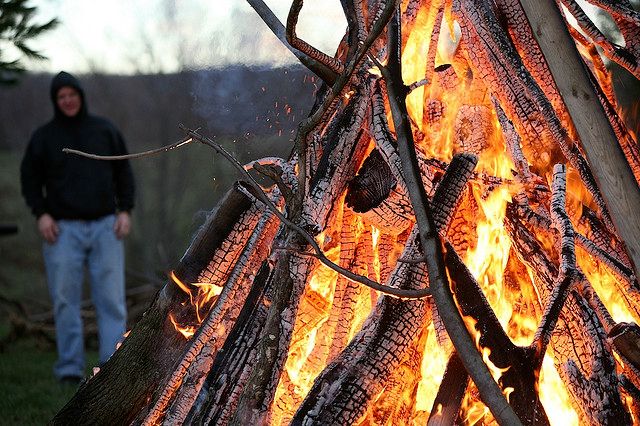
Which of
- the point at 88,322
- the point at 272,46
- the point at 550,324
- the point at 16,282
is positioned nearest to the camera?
the point at 550,324

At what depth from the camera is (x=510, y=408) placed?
2.23 metres

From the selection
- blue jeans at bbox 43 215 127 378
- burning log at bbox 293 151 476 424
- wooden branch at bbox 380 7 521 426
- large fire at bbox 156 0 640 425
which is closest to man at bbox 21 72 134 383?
blue jeans at bbox 43 215 127 378

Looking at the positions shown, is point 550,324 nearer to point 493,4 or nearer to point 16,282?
point 493,4

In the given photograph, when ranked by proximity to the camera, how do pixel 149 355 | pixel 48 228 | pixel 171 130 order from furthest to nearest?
pixel 171 130, pixel 48 228, pixel 149 355

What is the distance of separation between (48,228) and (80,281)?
1.35 ft

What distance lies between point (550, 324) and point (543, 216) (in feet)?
1.35

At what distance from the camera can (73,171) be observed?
595 cm

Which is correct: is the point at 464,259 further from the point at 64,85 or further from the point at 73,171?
the point at 64,85

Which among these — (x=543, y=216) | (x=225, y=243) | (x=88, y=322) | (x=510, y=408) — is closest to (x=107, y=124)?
(x=88, y=322)

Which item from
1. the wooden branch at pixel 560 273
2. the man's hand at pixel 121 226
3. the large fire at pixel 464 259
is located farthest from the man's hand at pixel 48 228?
the wooden branch at pixel 560 273

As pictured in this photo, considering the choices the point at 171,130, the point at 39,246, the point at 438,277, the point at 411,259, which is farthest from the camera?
the point at 39,246

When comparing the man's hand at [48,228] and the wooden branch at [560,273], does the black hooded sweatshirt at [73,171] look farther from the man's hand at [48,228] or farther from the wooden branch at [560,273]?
the wooden branch at [560,273]

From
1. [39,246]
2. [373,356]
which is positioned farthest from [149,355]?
[39,246]

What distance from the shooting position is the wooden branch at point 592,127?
260cm
